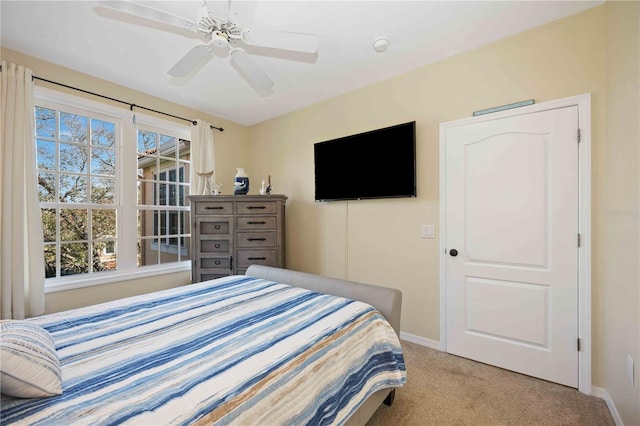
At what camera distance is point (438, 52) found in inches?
91.1

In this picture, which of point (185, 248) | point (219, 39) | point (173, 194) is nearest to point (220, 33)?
point (219, 39)

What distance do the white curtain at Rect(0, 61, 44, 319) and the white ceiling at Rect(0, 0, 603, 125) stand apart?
1.37 feet

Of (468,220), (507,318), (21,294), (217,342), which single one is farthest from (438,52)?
(21,294)

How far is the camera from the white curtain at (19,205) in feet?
6.88

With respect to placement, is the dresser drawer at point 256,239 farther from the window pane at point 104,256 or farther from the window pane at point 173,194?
the window pane at point 104,256

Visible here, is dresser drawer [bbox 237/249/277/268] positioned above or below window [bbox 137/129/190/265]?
below

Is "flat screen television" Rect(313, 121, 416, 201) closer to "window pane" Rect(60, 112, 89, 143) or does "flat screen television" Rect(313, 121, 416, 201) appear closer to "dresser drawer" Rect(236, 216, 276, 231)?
"dresser drawer" Rect(236, 216, 276, 231)

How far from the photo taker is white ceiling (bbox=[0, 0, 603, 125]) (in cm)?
182

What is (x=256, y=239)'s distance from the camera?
315 cm

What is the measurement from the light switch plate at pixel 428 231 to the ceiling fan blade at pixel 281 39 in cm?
177

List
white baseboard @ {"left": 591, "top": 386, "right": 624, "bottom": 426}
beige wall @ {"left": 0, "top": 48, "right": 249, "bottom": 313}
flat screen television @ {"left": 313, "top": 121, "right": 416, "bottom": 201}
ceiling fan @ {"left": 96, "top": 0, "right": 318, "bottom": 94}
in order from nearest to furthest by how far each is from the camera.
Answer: ceiling fan @ {"left": 96, "top": 0, "right": 318, "bottom": 94}, white baseboard @ {"left": 591, "top": 386, "right": 624, "bottom": 426}, beige wall @ {"left": 0, "top": 48, "right": 249, "bottom": 313}, flat screen television @ {"left": 313, "top": 121, "right": 416, "bottom": 201}

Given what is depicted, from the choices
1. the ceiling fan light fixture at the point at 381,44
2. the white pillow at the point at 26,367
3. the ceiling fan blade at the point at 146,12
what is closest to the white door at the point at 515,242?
the ceiling fan light fixture at the point at 381,44

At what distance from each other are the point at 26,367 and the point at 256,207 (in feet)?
8.04

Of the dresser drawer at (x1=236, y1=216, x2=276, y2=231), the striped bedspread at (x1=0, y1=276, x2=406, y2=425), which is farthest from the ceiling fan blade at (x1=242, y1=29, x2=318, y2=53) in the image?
→ the dresser drawer at (x1=236, y1=216, x2=276, y2=231)
